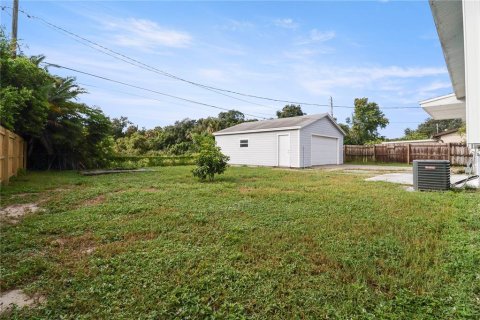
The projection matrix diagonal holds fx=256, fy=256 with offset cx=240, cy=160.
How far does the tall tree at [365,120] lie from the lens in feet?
96.5

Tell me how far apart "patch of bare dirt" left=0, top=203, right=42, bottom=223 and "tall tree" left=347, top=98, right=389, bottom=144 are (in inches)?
1165

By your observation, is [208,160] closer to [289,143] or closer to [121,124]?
[289,143]

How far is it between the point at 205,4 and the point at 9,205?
9517 millimetres

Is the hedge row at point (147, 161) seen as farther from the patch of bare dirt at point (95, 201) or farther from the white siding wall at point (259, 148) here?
the patch of bare dirt at point (95, 201)

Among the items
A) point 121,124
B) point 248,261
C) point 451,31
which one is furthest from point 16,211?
point 121,124

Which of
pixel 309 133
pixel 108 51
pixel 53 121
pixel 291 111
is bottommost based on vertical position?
pixel 309 133

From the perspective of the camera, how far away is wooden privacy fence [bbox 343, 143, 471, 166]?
16.1m

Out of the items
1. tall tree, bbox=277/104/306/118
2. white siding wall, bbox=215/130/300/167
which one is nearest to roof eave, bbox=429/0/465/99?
white siding wall, bbox=215/130/300/167

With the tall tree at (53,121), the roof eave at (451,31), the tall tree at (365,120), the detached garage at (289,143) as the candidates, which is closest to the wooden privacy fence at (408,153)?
the detached garage at (289,143)

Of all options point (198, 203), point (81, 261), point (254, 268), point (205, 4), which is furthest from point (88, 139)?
point (254, 268)

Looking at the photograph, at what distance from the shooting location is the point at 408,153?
60.5ft

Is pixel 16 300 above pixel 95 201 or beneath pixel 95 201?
beneath

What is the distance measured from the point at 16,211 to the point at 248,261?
438cm

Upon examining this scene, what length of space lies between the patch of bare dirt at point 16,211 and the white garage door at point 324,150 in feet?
46.9
